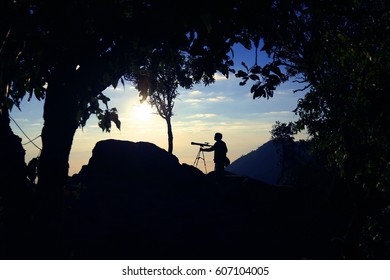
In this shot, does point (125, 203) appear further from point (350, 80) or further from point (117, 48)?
point (117, 48)

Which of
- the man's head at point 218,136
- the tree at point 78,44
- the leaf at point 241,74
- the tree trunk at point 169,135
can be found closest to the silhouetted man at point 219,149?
the man's head at point 218,136

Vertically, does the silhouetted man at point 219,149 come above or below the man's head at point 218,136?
below

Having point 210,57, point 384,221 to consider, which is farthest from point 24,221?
point 384,221

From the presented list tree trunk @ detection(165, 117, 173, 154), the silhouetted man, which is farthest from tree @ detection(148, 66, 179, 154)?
the silhouetted man

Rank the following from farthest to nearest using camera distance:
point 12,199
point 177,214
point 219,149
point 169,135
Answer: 1. point 169,135
2. point 219,149
3. point 177,214
4. point 12,199

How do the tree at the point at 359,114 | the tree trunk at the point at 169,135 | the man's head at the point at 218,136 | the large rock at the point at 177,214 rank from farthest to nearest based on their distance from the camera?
1. the tree trunk at the point at 169,135
2. the man's head at the point at 218,136
3. the large rock at the point at 177,214
4. the tree at the point at 359,114

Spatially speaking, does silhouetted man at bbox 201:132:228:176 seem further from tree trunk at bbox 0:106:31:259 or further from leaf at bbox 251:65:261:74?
tree trunk at bbox 0:106:31:259

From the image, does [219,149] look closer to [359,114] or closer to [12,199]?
[359,114]

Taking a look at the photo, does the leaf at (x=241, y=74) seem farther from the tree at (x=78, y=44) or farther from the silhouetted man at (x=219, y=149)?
the silhouetted man at (x=219, y=149)

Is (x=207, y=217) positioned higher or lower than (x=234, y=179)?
lower

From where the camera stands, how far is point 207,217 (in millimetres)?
18484

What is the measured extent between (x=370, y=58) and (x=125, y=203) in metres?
14.6

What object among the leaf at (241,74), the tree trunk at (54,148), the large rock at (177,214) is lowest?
the large rock at (177,214)

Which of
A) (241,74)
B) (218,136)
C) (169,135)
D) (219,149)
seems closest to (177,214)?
(219,149)
